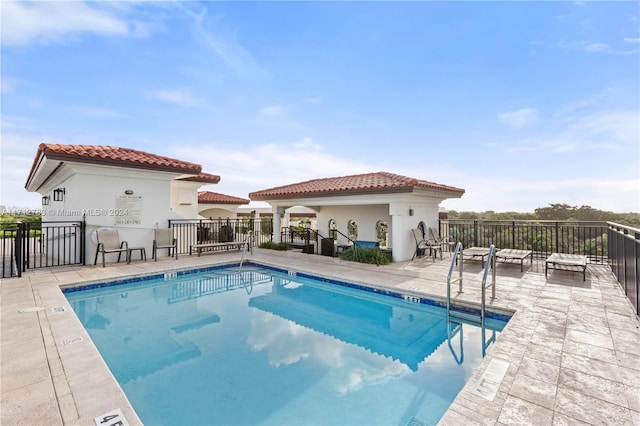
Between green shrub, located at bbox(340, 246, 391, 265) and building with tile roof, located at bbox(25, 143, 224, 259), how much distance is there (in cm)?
684

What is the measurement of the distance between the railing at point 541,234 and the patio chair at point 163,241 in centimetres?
1151

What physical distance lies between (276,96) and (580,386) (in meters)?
13.0

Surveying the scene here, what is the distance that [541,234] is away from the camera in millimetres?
11086

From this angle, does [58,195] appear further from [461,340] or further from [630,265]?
[630,265]

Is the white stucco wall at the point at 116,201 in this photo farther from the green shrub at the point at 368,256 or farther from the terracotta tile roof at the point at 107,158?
the green shrub at the point at 368,256

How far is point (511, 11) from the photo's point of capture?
9.23 metres

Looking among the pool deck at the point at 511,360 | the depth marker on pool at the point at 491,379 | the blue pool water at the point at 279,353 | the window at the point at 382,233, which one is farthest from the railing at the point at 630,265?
the window at the point at 382,233

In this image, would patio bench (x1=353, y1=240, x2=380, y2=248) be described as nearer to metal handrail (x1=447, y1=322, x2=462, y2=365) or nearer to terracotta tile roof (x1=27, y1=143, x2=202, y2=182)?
metal handrail (x1=447, y1=322, x2=462, y2=365)

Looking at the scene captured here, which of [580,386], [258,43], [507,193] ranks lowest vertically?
[580,386]

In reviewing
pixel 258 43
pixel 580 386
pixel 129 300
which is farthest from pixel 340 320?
pixel 258 43

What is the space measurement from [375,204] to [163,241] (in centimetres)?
869

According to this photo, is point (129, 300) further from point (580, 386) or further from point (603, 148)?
point (603, 148)

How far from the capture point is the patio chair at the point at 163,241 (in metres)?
10.7

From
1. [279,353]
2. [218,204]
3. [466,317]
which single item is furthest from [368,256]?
[218,204]
